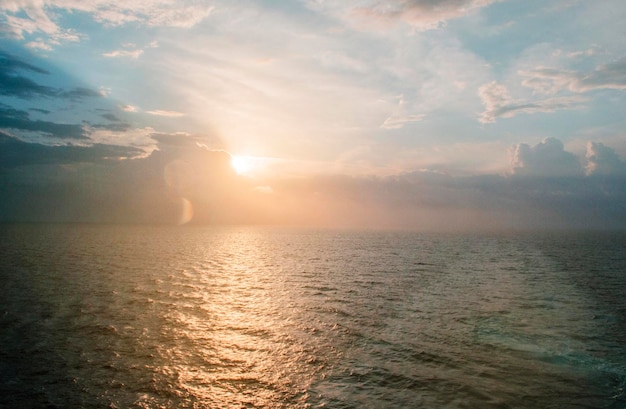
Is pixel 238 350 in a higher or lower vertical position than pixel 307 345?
lower

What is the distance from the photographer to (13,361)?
77.3 ft

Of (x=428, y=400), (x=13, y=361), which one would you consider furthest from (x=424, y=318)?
(x=13, y=361)

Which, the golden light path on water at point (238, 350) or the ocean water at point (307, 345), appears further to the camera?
the golden light path on water at point (238, 350)

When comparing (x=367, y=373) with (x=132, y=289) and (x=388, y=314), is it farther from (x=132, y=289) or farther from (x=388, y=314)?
(x=132, y=289)

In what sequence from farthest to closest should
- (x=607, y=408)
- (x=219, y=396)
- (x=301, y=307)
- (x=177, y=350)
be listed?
(x=301, y=307) < (x=177, y=350) < (x=219, y=396) < (x=607, y=408)

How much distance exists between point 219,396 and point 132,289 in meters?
35.2

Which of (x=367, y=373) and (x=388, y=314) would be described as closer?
(x=367, y=373)

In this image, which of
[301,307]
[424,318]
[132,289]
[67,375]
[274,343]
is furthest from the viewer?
[132,289]

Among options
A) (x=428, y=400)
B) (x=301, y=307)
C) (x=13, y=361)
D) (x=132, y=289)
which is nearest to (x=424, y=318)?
(x=301, y=307)

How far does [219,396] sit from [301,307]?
22.8m

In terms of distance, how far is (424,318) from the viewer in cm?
3731

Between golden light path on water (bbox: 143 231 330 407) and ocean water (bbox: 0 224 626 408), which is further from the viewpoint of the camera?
golden light path on water (bbox: 143 231 330 407)

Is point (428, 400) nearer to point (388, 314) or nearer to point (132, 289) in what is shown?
point (388, 314)

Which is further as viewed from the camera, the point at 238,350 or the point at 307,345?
the point at 307,345
